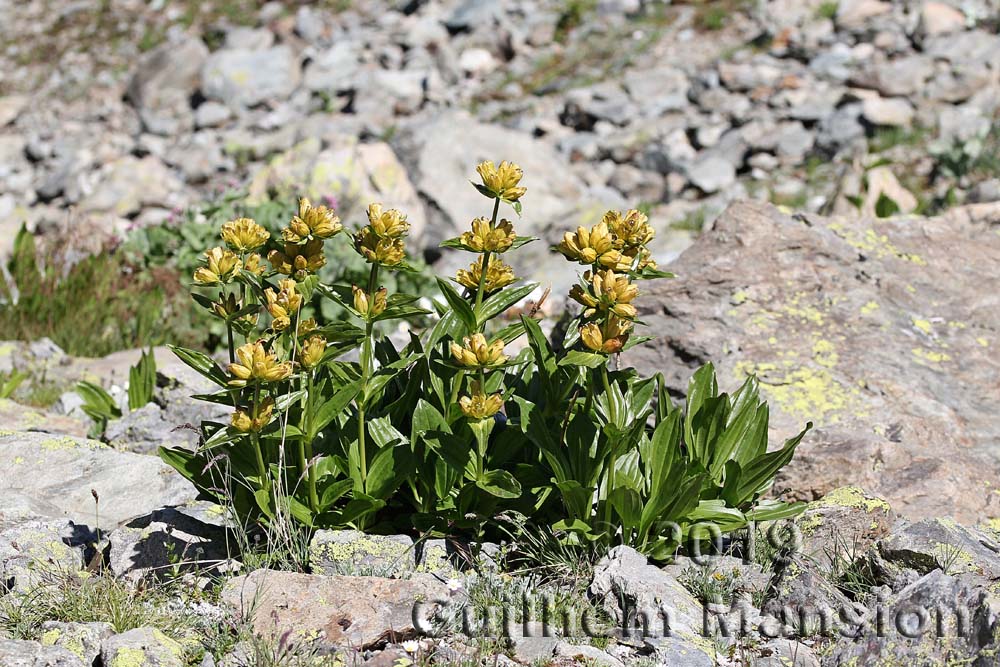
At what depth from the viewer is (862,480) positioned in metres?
4.86

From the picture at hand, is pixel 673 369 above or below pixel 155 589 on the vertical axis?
below

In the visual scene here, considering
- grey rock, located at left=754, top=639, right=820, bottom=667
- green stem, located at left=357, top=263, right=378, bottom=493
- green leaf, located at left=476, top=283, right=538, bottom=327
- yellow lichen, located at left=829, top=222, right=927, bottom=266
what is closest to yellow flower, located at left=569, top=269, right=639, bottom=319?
green leaf, located at left=476, top=283, right=538, bottom=327

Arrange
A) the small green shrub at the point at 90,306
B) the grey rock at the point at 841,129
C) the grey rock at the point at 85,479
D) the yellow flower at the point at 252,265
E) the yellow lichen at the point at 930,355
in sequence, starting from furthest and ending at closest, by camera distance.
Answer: the grey rock at the point at 841,129
the small green shrub at the point at 90,306
the yellow lichen at the point at 930,355
the grey rock at the point at 85,479
the yellow flower at the point at 252,265

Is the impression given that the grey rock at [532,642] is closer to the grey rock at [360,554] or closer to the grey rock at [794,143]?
the grey rock at [360,554]

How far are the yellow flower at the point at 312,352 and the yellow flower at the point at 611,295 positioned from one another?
1016 millimetres

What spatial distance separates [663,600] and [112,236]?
7.50 meters

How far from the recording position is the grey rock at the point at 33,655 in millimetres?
3424

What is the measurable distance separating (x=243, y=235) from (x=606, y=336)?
4.85 ft

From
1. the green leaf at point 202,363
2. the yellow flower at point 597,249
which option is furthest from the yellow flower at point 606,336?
the green leaf at point 202,363

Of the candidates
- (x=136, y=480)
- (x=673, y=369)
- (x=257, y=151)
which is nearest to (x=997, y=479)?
(x=673, y=369)

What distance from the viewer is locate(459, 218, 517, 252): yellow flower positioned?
3.98 meters

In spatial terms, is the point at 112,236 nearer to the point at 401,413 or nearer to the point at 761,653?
the point at 401,413

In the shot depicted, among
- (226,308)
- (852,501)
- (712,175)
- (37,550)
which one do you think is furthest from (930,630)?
(712,175)

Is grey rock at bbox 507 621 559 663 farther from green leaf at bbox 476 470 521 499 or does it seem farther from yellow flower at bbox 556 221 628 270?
yellow flower at bbox 556 221 628 270
